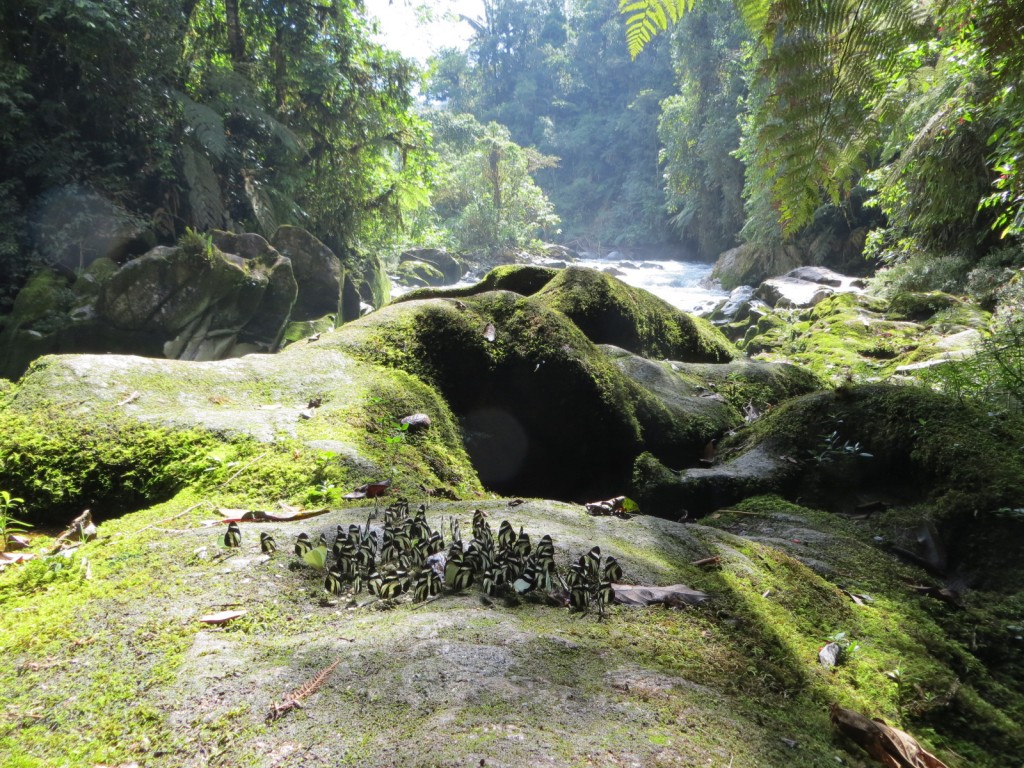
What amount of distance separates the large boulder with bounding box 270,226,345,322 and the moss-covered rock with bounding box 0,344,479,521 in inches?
489

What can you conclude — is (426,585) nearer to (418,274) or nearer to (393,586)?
(393,586)

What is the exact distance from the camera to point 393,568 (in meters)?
2.09

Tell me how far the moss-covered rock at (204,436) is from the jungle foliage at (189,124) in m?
10.8

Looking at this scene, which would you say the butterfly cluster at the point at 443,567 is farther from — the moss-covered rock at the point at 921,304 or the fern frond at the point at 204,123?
the fern frond at the point at 204,123

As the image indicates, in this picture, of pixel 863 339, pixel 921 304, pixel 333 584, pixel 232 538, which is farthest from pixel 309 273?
pixel 333 584

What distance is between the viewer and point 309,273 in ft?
53.0

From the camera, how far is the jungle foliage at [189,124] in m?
11.8

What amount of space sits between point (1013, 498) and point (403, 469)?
349 centimetres

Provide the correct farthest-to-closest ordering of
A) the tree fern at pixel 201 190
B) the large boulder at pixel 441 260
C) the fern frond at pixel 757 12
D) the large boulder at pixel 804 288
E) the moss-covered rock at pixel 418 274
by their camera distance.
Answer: the large boulder at pixel 441 260, the moss-covered rock at pixel 418 274, the large boulder at pixel 804 288, the tree fern at pixel 201 190, the fern frond at pixel 757 12

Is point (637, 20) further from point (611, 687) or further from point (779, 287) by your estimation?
point (779, 287)

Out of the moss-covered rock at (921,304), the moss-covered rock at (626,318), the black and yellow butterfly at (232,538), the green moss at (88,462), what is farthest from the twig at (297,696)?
the moss-covered rock at (921,304)

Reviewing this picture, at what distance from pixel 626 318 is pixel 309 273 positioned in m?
11.7

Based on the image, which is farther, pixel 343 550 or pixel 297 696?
pixel 343 550

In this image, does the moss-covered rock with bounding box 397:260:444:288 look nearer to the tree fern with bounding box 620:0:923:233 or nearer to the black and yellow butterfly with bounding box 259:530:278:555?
the tree fern with bounding box 620:0:923:233
